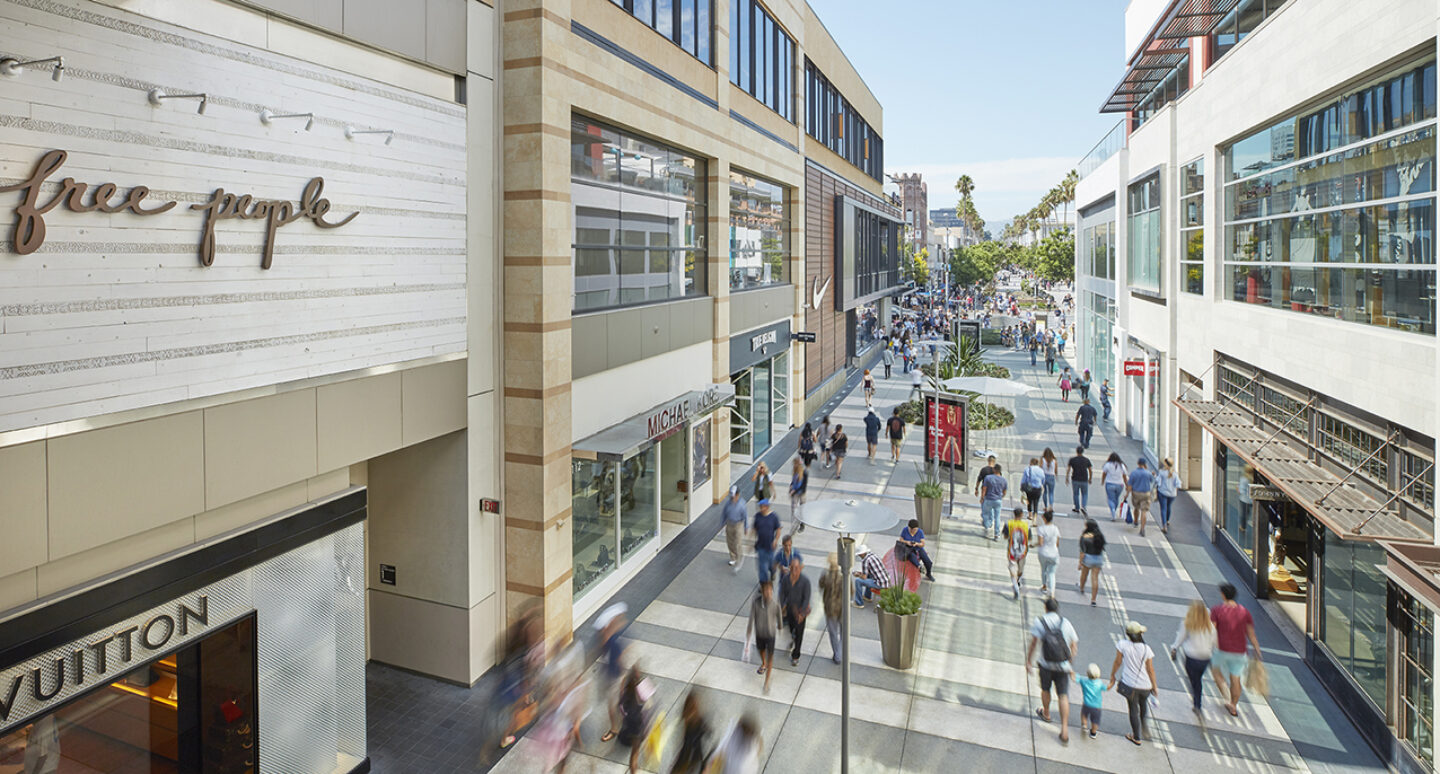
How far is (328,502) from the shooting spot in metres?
8.57

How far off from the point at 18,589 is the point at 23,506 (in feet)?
2.01

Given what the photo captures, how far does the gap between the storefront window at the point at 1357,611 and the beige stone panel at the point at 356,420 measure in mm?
11304

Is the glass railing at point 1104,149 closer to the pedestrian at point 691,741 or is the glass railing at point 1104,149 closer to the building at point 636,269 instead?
the building at point 636,269

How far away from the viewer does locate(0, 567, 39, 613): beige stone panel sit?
575 centimetres

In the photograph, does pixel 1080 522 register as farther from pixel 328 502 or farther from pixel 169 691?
pixel 169 691

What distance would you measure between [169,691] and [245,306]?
3505 mm

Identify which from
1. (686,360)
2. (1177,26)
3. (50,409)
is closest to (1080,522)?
(686,360)

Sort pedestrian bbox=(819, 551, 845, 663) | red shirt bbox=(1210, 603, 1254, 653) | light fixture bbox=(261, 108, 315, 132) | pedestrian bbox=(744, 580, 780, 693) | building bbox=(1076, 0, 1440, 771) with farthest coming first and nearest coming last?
pedestrian bbox=(819, 551, 845, 663) → pedestrian bbox=(744, 580, 780, 693) → red shirt bbox=(1210, 603, 1254, 653) → building bbox=(1076, 0, 1440, 771) → light fixture bbox=(261, 108, 315, 132)

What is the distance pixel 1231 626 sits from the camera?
988 centimetres

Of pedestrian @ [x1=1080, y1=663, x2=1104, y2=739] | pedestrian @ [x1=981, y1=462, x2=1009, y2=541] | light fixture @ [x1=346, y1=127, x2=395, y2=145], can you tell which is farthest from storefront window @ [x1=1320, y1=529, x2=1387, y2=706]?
light fixture @ [x1=346, y1=127, x2=395, y2=145]

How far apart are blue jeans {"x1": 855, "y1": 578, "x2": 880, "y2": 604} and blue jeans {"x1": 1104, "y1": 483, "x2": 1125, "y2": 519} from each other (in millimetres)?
7323

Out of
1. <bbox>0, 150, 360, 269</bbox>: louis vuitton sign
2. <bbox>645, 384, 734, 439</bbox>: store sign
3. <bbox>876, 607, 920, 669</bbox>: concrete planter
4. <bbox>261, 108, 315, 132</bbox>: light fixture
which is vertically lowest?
<bbox>876, 607, 920, 669</bbox>: concrete planter

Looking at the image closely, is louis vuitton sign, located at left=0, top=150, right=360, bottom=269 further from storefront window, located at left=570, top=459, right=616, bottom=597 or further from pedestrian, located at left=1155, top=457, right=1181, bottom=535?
pedestrian, located at left=1155, top=457, right=1181, bottom=535

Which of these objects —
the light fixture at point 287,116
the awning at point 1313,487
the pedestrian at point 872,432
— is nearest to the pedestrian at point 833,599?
the awning at point 1313,487
